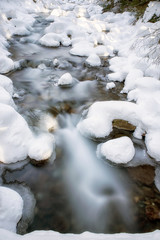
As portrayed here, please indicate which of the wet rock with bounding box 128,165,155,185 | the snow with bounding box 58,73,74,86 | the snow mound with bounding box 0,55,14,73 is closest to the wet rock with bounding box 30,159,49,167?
the wet rock with bounding box 128,165,155,185

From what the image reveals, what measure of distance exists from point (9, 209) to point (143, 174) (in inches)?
86.0

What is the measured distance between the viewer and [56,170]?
3.09 meters

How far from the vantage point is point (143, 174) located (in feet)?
9.92

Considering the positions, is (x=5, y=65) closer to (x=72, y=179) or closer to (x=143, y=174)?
(x=72, y=179)

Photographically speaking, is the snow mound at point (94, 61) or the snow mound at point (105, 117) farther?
the snow mound at point (94, 61)

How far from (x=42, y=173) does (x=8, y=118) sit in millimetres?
1128

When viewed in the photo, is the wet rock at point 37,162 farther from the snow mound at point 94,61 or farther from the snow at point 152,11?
the snow at point 152,11

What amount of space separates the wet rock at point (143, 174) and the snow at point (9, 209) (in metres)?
1.89

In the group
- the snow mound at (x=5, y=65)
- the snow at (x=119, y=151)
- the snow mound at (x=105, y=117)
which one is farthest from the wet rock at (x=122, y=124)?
the snow mound at (x=5, y=65)

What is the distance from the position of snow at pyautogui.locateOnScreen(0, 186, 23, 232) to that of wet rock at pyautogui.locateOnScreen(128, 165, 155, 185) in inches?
74.3

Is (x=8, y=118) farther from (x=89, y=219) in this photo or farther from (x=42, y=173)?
(x=89, y=219)

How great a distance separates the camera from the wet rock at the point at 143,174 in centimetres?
295

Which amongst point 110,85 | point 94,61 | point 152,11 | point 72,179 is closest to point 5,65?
point 94,61

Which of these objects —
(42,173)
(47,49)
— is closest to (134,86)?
(42,173)
